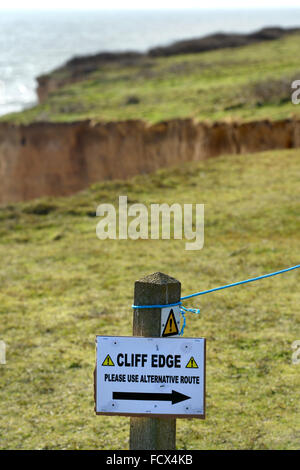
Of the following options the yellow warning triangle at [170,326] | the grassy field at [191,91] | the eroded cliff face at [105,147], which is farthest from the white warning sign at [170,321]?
the grassy field at [191,91]

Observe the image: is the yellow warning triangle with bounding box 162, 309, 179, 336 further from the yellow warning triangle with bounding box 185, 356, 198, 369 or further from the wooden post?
the yellow warning triangle with bounding box 185, 356, 198, 369

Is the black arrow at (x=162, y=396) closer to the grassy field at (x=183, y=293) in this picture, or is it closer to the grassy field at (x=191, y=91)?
the grassy field at (x=183, y=293)

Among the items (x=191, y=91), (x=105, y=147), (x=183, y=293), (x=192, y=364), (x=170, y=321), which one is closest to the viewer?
(x=192, y=364)

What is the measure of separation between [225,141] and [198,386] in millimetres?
17216

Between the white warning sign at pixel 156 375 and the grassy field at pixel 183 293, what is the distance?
2.80 metres

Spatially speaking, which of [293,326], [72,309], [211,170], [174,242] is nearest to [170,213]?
[174,242]

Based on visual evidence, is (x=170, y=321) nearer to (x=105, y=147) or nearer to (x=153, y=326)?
(x=153, y=326)

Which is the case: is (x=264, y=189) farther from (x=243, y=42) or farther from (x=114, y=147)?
(x=243, y=42)

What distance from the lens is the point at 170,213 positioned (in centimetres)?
1455

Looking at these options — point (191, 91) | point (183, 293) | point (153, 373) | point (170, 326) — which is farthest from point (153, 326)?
point (191, 91)

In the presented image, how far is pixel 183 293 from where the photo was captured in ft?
33.9

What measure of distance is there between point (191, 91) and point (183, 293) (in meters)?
16.6

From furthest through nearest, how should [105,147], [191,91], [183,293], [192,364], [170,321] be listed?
[191,91]
[105,147]
[183,293]
[170,321]
[192,364]

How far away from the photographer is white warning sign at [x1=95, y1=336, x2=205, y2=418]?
3.80 metres
